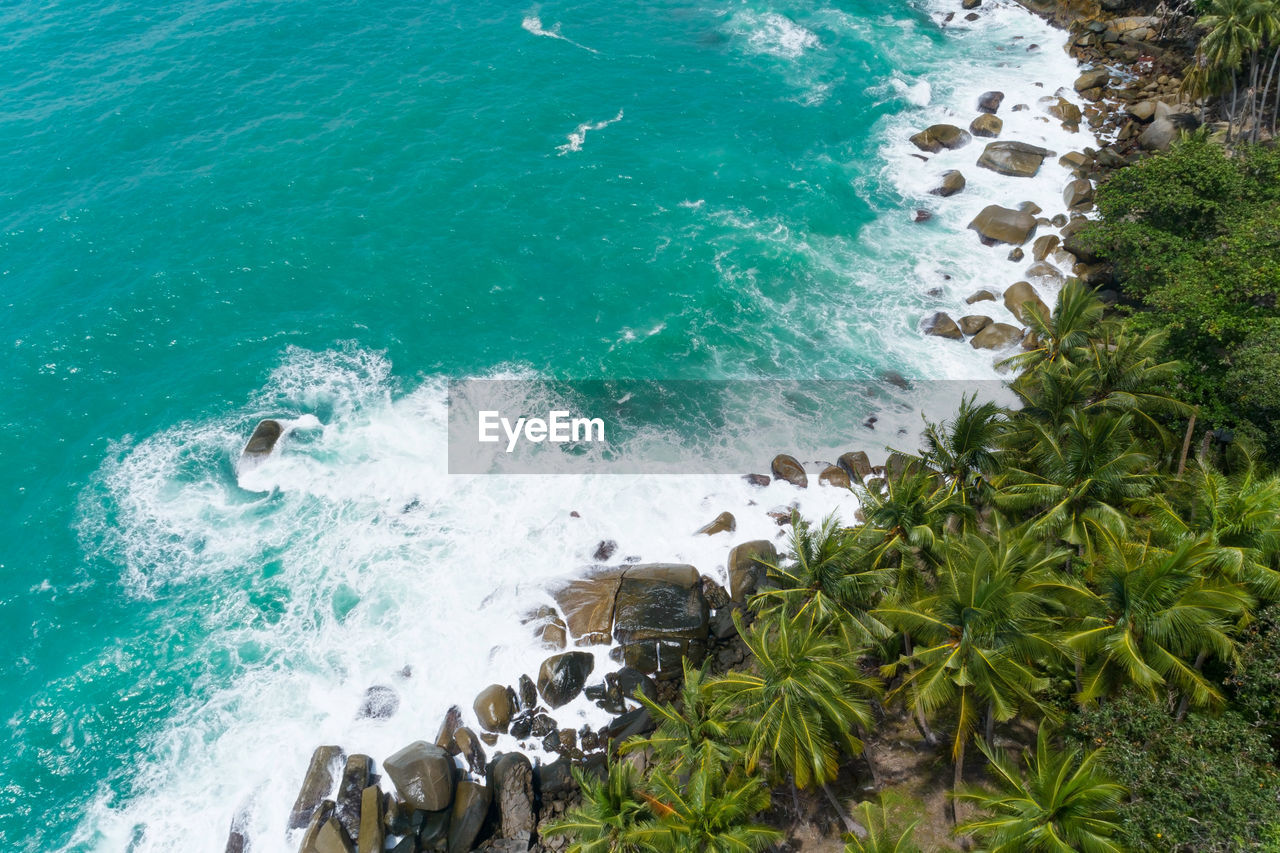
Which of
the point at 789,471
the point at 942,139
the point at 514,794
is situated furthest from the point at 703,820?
the point at 942,139

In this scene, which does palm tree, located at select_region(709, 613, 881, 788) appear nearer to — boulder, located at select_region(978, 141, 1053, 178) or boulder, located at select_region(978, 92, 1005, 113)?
boulder, located at select_region(978, 141, 1053, 178)

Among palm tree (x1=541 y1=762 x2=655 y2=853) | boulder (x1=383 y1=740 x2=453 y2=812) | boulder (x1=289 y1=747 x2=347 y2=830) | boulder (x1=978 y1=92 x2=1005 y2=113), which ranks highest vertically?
boulder (x1=978 y1=92 x2=1005 y2=113)

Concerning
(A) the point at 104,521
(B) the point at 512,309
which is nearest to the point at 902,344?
(B) the point at 512,309

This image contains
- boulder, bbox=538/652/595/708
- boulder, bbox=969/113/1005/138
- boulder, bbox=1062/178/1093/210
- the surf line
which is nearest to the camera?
boulder, bbox=538/652/595/708

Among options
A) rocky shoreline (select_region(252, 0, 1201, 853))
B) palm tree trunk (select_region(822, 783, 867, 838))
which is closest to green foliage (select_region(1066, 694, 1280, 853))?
palm tree trunk (select_region(822, 783, 867, 838))

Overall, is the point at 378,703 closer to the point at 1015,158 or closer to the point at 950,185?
the point at 950,185

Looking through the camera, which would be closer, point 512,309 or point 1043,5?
point 512,309

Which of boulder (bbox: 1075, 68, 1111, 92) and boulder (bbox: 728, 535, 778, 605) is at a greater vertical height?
boulder (bbox: 1075, 68, 1111, 92)

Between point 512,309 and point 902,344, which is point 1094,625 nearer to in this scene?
point 902,344
